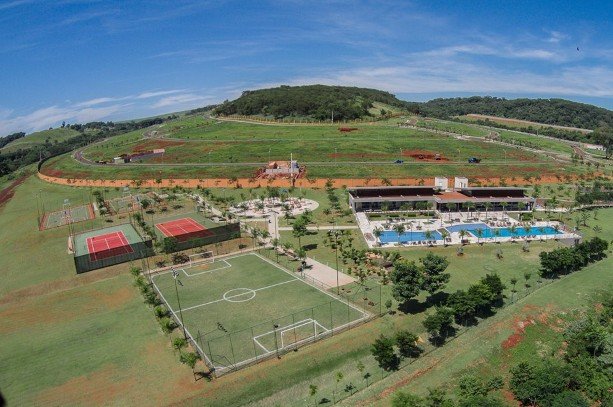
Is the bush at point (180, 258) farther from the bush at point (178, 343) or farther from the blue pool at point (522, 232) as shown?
the blue pool at point (522, 232)

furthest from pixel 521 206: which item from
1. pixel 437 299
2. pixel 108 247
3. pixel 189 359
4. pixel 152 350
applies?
pixel 108 247

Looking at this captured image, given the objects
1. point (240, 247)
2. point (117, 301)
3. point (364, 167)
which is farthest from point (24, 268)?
point (364, 167)

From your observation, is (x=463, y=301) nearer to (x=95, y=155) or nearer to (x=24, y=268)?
(x=24, y=268)

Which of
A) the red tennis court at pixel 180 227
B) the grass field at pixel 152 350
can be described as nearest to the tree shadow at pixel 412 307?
the grass field at pixel 152 350

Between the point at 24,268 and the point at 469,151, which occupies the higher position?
the point at 469,151

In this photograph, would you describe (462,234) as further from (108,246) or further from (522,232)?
(108,246)

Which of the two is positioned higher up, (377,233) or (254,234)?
(254,234)

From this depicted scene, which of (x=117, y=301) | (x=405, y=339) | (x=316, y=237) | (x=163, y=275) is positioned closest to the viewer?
(x=405, y=339)

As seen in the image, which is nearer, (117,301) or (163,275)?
(117,301)
